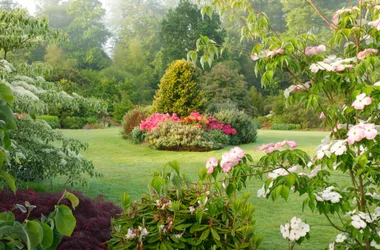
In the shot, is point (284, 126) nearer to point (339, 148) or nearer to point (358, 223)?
point (358, 223)

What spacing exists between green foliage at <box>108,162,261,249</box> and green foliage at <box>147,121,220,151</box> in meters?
7.80

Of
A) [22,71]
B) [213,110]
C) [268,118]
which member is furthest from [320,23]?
[22,71]

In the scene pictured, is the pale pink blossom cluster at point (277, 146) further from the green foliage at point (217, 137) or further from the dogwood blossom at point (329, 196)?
the green foliage at point (217, 137)

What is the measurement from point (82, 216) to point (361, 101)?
222cm

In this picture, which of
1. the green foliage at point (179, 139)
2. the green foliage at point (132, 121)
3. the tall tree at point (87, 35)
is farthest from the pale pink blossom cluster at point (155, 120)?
the tall tree at point (87, 35)

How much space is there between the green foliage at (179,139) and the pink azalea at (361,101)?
8273 mm

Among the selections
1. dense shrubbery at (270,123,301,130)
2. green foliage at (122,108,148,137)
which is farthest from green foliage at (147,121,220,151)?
dense shrubbery at (270,123,301,130)

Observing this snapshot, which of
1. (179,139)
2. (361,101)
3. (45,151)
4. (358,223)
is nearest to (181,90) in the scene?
(179,139)

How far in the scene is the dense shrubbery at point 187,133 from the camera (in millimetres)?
10633

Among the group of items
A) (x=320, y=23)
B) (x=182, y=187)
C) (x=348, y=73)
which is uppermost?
(x=320, y=23)

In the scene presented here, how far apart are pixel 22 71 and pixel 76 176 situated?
4.54ft

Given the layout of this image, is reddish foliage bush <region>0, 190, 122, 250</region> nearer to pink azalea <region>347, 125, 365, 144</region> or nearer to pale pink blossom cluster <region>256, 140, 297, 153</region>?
pale pink blossom cluster <region>256, 140, 297, 153</region>

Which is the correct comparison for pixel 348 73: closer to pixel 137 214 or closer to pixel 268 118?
pixel 137 214

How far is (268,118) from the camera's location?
24562 mm
